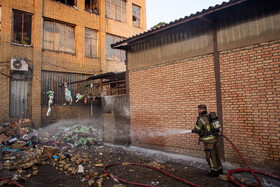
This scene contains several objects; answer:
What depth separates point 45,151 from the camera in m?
7.01

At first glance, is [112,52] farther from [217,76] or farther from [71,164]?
[217,76]

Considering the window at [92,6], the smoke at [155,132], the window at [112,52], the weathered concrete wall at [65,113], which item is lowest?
the smoke at [155,132]

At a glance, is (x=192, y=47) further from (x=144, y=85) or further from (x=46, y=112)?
(x=46, y=112)

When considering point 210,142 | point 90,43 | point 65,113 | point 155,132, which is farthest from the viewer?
point 90,43

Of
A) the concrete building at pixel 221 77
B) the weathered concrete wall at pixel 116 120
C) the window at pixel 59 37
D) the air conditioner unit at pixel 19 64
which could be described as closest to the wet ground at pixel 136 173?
the concrete building at pixel 221 77

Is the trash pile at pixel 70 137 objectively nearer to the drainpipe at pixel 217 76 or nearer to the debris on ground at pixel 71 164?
the debris on ground at pixel 71 164

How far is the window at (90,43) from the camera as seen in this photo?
556 inches

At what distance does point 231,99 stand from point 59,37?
39.8ft

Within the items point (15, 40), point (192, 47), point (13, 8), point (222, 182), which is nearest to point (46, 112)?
point (15, 40)

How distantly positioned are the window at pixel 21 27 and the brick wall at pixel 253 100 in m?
11.7

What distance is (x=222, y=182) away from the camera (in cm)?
439

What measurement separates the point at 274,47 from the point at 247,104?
1624 mm

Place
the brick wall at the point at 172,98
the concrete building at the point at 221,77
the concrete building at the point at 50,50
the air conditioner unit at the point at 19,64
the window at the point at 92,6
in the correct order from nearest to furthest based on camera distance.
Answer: the concrete building at the point at 221,77
the brick wall at the point at 172,98
the air conditioner unit at the point at 19,64
the concrete building at the point at 50,50
the window at the point at 92,6

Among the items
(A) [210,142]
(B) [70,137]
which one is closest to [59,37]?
(B) [70,137]
